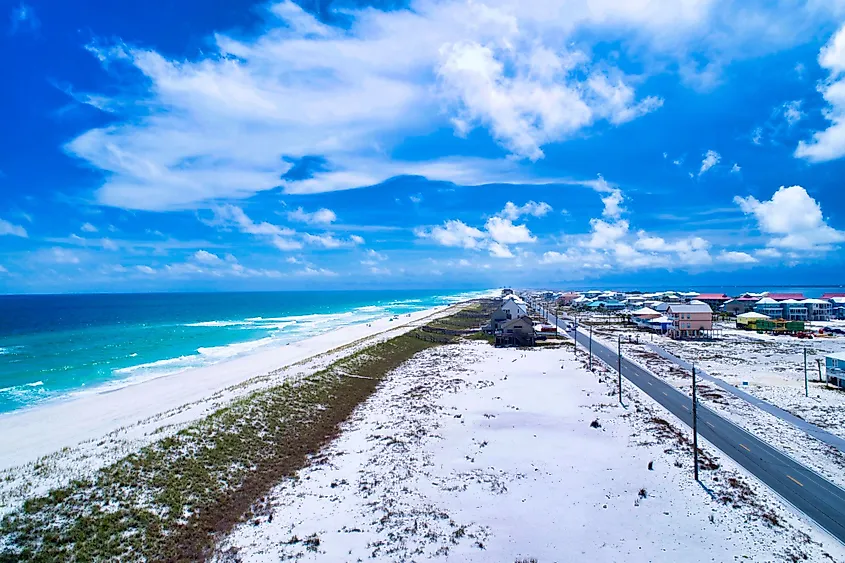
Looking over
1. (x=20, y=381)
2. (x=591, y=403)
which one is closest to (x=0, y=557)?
(x=591, y=403)

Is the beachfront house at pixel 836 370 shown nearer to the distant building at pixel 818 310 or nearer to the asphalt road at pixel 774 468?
the asphalt road at pixel 774 468

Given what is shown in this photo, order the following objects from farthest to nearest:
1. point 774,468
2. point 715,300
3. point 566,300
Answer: point 566,300, point 715,300, point 774,468

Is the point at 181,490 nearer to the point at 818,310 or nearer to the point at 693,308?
the point at 693,308

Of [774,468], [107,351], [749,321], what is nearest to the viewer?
[774,468]

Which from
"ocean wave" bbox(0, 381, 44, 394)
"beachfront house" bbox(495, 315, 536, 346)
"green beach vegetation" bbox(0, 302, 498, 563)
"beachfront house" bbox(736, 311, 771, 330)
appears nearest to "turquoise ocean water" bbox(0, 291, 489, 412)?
"ocean wave" bbox(0, 381, 44, 394)

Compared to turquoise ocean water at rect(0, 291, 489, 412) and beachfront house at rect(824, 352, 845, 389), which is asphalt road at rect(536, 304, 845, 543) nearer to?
beachfront house at rect(824, 352, 845, 389)

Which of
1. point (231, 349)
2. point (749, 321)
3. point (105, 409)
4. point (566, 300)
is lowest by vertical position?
point (105, 409)

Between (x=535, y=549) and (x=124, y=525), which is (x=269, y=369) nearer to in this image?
(x=124, y=525)

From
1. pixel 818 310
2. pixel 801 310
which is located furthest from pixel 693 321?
pixel 818 310
